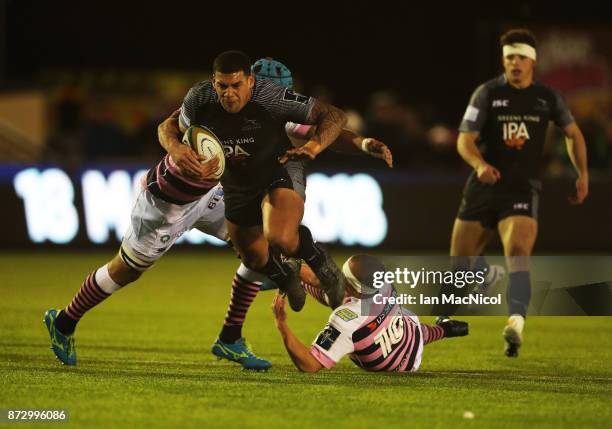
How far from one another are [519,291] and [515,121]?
130cm

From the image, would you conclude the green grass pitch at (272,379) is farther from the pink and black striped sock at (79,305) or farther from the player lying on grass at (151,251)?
the pink and black striped sock at (79,305)

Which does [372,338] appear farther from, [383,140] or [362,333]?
[383,140]

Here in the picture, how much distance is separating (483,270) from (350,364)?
1868 millimetres

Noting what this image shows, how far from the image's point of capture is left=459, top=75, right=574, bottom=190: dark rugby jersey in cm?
994

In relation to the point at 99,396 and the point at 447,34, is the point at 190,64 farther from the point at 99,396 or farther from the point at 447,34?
the point at 99,396

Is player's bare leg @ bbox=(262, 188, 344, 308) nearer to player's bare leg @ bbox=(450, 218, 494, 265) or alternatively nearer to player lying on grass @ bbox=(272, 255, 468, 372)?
player lying on grass @ bbox=(272, 255, 468, 372)

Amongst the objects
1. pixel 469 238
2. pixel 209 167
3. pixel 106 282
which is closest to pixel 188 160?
pixel 209 167

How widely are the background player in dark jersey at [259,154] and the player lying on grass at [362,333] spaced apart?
23 cm

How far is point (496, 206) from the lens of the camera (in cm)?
998

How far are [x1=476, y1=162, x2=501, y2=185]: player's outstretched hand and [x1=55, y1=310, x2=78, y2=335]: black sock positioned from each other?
3.12 metres

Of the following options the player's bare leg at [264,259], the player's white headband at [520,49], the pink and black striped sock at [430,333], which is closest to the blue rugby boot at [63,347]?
the player's bare leg at [264,259]

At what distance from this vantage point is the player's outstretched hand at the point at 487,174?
31.5 feet

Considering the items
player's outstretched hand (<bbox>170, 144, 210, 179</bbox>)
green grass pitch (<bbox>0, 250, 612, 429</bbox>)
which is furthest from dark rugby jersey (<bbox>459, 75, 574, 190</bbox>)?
player's outstretched hand (<bbox>170, 144, 210, 179</bbox>)

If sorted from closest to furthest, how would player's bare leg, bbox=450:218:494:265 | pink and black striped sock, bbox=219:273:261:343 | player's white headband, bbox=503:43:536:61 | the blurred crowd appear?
pink and black striped sock, bbox=219:273:261:343 < player's white headband, bbox=503:43:536:61 < player's bare leg, bbox=450:218:494:265 < the blurred crowd
